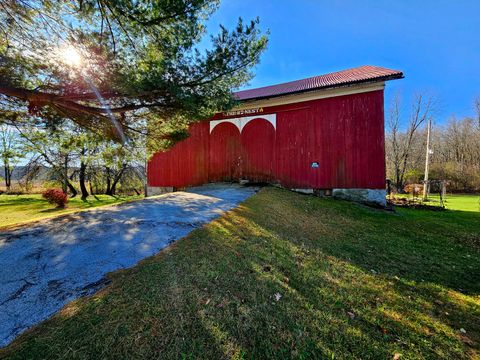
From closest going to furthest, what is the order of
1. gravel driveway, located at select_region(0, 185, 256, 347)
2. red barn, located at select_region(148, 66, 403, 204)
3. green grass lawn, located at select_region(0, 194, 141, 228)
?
gravel driveway, located at select_region(0, 185, 256, 347) < green grass lawn, located at select_region(0, 194, 141, 228) < red barn, located at select_region(148, 66, 403, 204)

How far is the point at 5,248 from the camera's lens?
2.87 m

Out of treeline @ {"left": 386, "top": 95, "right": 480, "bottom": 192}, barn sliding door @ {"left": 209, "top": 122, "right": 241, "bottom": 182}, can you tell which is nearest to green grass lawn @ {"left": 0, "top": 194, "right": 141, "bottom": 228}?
barn sliding door @ {"left": 209, "top": 122, "right": 241, "bottom": 182}

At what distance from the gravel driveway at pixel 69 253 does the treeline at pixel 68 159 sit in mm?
3204

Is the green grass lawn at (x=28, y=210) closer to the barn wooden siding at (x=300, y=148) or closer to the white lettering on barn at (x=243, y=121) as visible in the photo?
the barn wooden siding at (x=300, y=148)

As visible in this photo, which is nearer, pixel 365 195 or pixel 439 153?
pixel 365 195

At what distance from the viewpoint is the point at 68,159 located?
17.1m

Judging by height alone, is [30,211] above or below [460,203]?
above

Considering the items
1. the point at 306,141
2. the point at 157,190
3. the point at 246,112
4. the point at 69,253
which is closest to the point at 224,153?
the point at 246,112

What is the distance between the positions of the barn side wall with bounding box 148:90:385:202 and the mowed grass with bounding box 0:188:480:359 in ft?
15.1

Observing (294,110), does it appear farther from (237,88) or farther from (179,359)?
(179,359)

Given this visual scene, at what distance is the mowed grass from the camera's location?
1.60m

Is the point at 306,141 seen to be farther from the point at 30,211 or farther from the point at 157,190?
the point at 30,211

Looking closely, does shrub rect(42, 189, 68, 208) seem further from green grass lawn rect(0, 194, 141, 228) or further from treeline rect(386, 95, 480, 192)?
treeline rect(386, 95, 480, 192)

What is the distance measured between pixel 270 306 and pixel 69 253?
2640mm
